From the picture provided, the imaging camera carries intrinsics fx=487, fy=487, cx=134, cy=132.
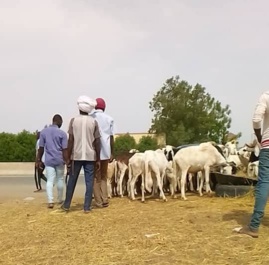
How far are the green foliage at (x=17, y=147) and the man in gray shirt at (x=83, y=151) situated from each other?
22589 millimetres

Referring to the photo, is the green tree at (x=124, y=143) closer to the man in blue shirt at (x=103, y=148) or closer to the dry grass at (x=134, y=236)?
the man in blue shirt at (x=103, y=148)

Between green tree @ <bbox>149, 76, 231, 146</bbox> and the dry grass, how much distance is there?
25782 millimetres

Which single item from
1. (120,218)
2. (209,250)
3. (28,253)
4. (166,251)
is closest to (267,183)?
(209,250)

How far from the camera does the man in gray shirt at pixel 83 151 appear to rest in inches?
356

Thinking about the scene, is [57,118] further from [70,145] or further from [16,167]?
[16,167]

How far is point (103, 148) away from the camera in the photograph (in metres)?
9.72

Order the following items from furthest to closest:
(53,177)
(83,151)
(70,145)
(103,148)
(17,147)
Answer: (17,147), (53,177), (103,148), (70,145), (83,151)

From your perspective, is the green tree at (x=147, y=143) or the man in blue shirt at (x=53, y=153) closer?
the man in blue shirt at (x=53, y=153)

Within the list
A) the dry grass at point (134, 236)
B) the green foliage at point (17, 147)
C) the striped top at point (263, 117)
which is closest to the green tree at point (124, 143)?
the green foliage at point (17, 147)

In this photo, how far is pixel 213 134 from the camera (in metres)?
37.5

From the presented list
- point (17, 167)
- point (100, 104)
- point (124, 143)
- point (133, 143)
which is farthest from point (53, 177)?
point (133, 143)

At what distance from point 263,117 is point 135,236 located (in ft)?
7.90

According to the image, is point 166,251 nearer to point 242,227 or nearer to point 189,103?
point 242,227

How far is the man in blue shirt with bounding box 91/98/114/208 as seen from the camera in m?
9.78
